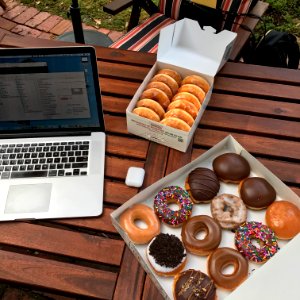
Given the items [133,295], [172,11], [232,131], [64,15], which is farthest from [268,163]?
[64,15]

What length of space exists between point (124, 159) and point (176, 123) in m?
0.21

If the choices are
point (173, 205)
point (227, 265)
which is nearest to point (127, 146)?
point (173, 205)

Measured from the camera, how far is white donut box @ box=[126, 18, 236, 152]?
130cm

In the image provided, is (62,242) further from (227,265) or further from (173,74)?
(173,74)

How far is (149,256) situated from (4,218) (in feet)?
1.46

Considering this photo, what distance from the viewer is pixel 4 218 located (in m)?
1.10

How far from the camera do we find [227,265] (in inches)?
40.8

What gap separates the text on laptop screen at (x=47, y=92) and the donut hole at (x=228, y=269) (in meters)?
0.60

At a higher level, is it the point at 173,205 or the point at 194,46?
the point at 194,46

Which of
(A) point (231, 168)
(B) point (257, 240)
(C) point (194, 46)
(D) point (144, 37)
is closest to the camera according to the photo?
(B) point (257, 240)

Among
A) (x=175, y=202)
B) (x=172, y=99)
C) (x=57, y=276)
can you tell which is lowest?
(x=57, y=276)

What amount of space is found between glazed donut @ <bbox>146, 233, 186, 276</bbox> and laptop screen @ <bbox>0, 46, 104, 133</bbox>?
0.44 metres

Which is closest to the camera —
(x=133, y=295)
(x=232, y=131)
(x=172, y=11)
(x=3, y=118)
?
(x=133, y=295)

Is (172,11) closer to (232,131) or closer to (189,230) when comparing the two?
(232,131)
